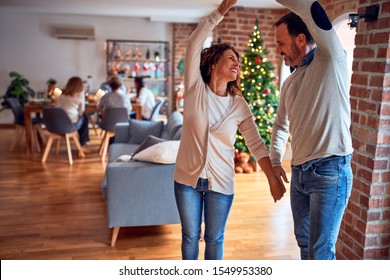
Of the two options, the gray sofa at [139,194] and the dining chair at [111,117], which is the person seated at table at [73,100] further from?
the gray sofa at [139,194]

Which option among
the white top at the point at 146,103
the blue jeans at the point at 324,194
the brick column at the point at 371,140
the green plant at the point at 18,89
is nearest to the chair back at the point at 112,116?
the white top at the point at 146,103

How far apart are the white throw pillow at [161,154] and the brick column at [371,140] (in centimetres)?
126

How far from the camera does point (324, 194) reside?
1494mm

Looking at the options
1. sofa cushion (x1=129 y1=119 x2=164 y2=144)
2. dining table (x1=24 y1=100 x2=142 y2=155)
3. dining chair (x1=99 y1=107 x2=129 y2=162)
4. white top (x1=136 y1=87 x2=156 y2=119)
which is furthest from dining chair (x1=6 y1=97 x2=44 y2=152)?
sofa cushion (x1=129 y1=119 x2=164 y2=144)

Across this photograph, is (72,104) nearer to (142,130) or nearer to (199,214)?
(142,130)

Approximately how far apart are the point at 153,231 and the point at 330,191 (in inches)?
79.4

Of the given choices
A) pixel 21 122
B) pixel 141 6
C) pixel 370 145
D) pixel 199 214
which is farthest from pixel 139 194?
pixel 141 6

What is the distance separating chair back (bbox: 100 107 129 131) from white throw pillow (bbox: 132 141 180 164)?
260 centimetres

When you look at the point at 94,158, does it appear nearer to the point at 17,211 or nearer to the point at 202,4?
the point at 17,211

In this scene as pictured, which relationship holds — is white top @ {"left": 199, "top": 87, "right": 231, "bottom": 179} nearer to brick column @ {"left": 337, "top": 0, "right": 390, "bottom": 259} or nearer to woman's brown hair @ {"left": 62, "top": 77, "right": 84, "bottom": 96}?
brick column @ {"left": 337, "top": 0, "right": 390, "bottom": 259}

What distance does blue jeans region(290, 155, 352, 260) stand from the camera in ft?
4.89

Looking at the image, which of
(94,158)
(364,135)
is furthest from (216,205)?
(94,158)

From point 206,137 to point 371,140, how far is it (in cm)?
105

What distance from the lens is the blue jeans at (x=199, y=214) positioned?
6.03 ft
